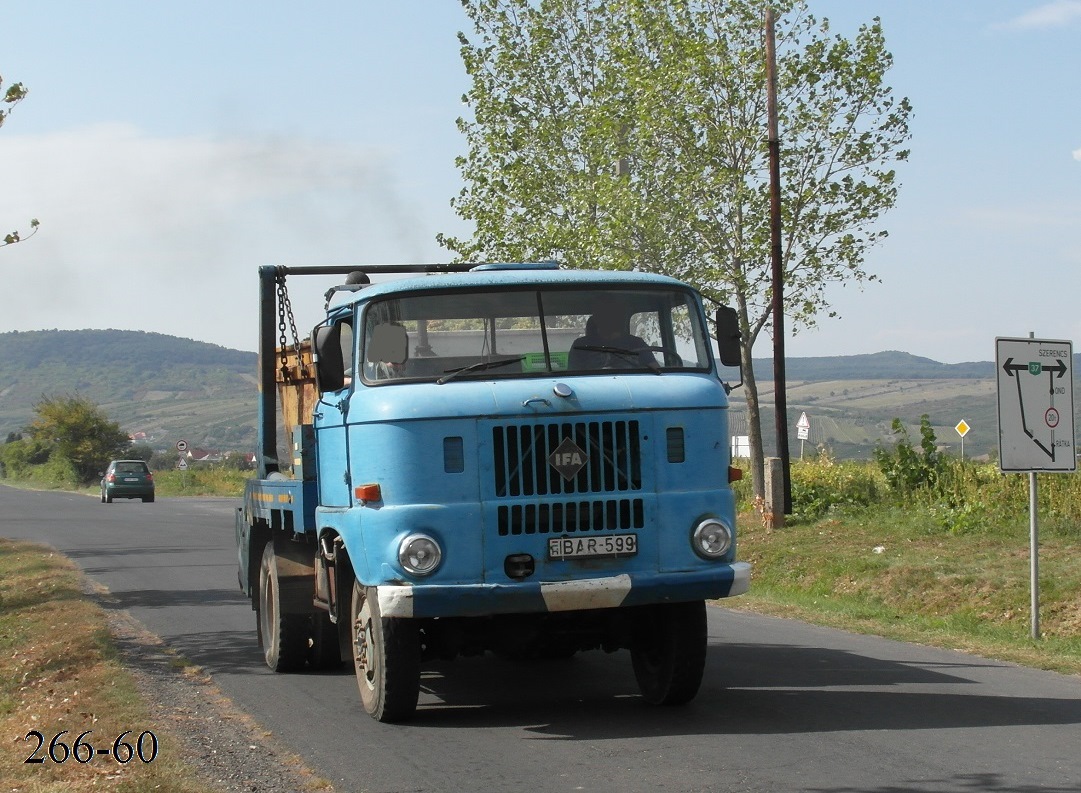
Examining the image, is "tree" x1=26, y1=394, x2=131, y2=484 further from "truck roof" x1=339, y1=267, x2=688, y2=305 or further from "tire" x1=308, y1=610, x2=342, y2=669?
"truck roof" x1=339, y1=267, x2=688, y2=305

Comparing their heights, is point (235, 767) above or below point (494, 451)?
below

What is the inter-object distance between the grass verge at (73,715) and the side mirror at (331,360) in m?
2.28

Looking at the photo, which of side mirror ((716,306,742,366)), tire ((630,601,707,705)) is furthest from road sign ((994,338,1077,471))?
tire ((630,601,707,705))

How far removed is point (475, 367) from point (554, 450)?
0.73 meters

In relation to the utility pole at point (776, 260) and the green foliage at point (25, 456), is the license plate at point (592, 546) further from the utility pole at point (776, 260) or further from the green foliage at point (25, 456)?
the green foliage at point (25, 456)

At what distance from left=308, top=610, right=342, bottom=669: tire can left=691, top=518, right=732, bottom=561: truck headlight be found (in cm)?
360

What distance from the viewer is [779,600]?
16.8 meters

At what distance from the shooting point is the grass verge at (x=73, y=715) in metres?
7.23

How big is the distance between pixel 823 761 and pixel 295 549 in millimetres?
4947

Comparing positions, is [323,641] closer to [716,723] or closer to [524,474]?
[524,474]

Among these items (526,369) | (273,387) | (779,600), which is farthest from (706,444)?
(779,600)

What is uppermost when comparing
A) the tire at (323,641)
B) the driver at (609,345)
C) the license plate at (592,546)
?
the driver at (609,345)

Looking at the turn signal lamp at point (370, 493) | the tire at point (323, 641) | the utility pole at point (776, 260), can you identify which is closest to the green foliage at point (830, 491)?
the utility pole at point (776, 260)

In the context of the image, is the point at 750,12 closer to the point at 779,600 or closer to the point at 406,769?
the point at 779,600
